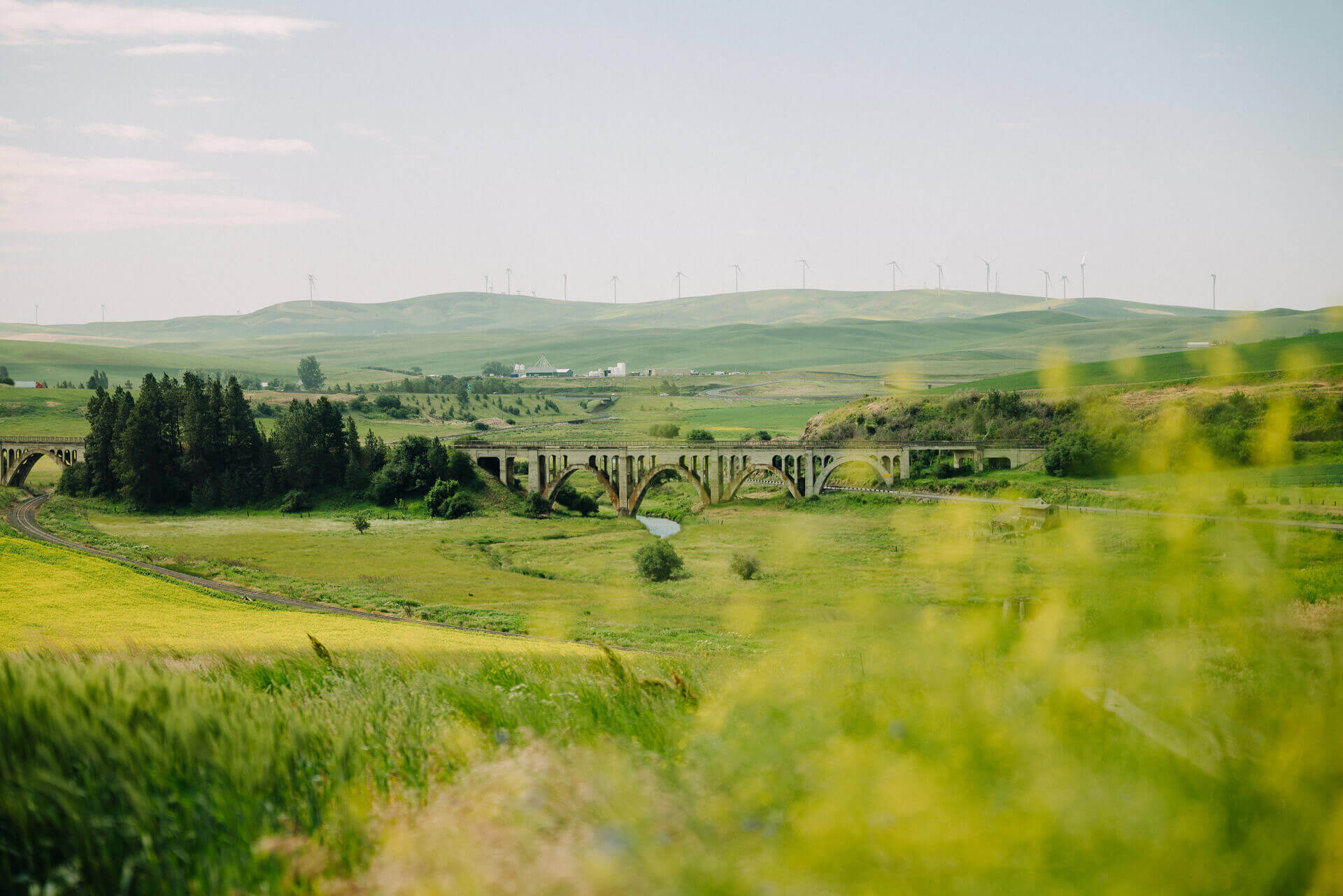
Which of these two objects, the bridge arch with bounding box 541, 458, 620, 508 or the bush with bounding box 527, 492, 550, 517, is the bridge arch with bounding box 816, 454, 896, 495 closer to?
the bridge arch with bounding box 541, 458, 620, 508

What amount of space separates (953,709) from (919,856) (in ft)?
7.51

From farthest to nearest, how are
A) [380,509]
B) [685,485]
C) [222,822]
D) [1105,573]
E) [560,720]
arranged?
[685,485] → [380,509] → [1105,573] → [560,720] → [222,822]

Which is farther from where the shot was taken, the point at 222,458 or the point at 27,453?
the point at 27,453

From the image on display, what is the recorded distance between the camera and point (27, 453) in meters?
122

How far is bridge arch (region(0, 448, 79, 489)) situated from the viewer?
4761 inches

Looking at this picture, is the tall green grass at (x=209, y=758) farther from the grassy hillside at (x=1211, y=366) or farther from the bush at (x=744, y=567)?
the grassy hillside at (x=1211, y=366)

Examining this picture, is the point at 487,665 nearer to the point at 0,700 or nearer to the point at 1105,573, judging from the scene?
the point at 0,700

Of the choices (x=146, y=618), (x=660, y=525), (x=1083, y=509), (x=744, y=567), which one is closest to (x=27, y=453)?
(x=660, y=525)

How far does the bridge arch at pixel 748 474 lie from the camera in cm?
10412

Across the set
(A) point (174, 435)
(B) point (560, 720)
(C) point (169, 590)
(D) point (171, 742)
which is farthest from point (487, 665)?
(A) point (174, 435)

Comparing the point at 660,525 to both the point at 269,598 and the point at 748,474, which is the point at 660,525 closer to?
the point at 748,474

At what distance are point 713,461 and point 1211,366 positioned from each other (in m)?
67.6

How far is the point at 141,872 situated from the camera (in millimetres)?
5973

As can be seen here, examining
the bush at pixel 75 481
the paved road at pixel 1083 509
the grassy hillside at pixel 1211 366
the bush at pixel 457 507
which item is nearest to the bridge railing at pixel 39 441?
the bush at pixel 75 481
